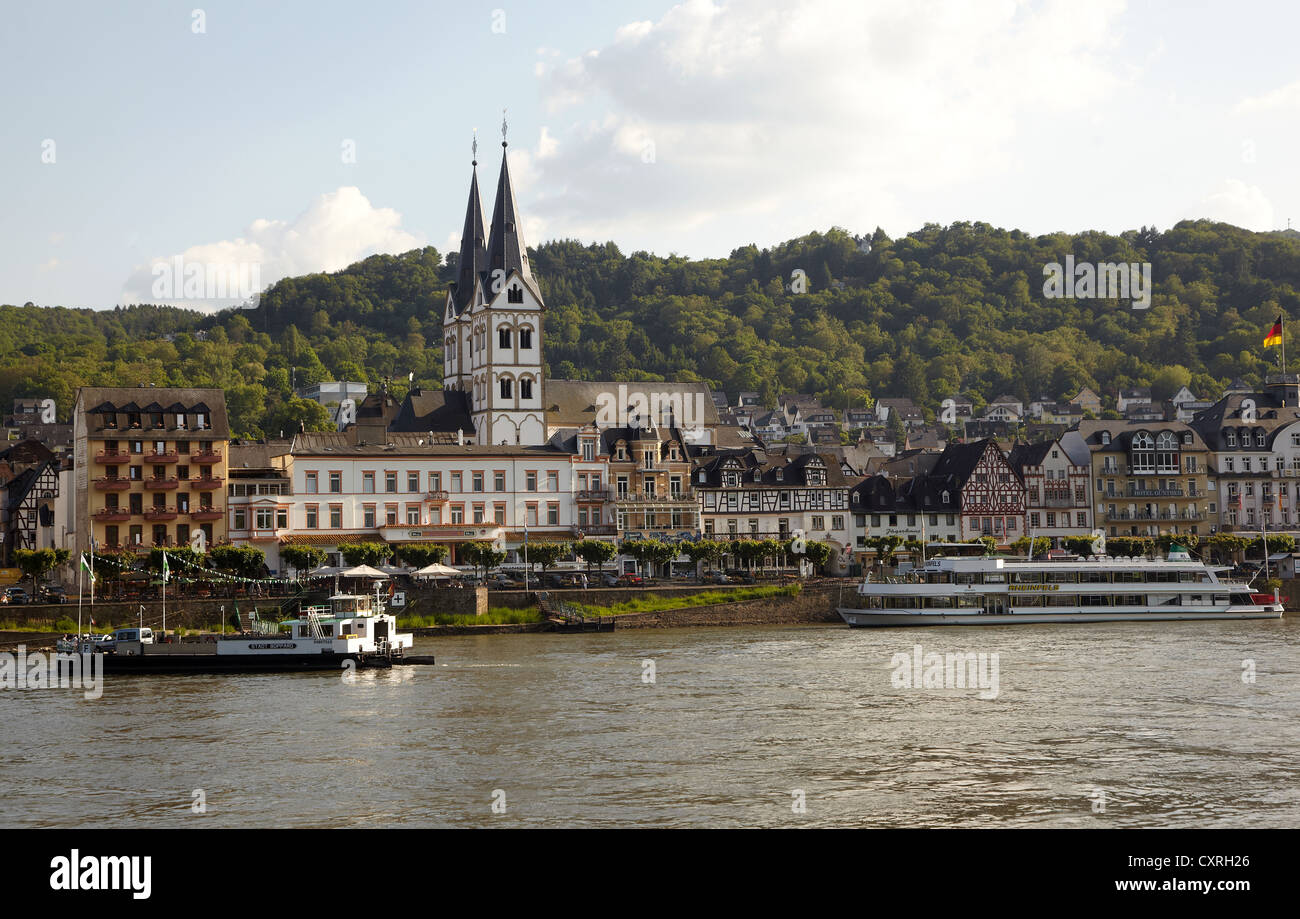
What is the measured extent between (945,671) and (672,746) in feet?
66.5

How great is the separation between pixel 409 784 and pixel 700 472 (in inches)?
2821

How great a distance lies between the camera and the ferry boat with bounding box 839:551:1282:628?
78000 millimetres

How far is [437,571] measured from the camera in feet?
250

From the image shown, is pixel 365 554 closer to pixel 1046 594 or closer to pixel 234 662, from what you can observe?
pixel 234 662

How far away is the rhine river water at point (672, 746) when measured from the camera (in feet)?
85.9

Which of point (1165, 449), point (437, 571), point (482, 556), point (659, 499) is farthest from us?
point (1165, 449)

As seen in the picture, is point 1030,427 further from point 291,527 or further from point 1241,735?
point 1241,735

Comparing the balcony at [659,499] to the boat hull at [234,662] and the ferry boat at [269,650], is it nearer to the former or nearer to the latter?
the ferry boat at [269,650]

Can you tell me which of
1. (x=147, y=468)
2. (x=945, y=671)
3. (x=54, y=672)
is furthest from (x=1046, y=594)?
(x=147, y=468)

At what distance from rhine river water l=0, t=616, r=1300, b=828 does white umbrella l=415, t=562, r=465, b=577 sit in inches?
791

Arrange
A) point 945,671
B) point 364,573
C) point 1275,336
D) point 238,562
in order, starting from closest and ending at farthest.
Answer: point 945,671 < point 364,573 < point 238,562 < point 1275,336
